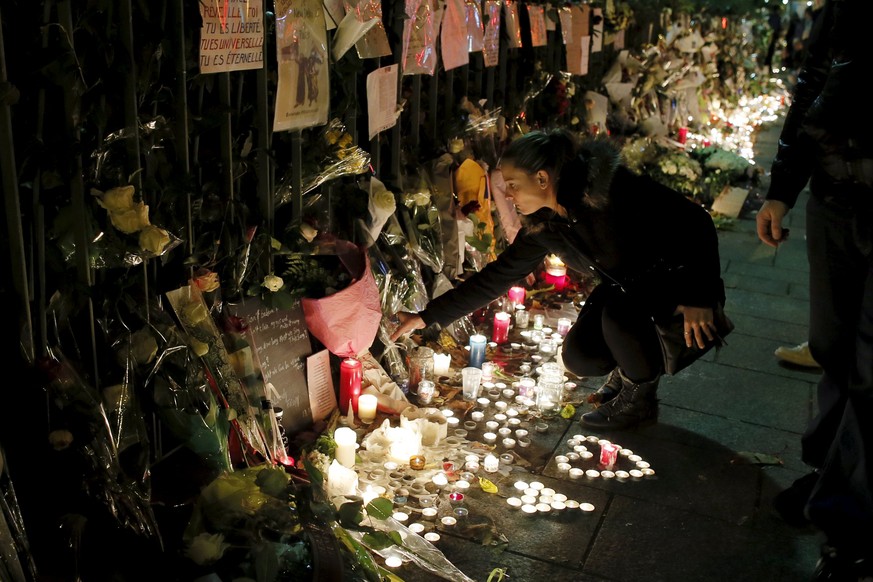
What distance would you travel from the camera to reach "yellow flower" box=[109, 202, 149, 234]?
252 cm

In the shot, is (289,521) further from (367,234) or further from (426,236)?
(426,236)

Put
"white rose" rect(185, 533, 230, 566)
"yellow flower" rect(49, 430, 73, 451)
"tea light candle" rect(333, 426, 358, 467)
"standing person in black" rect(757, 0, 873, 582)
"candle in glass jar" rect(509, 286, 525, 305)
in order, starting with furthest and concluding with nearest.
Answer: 1. "candle in glass jar" rect(509, 286, 525, 305)
2. "tea light candle" rect(333, 426, 358, 467)
3. "standing person in black" rect(757, 0, 873, 582)
4. "yellow flower" rect(49, 430, 73, 451)
5. "white rose" rect(185, 533, 230, 566)

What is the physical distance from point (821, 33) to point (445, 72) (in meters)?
2.37

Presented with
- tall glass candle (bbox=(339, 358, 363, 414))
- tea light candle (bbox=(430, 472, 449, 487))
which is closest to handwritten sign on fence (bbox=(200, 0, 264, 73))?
tall glass candle (bbox=(339, 358, 363, 414))

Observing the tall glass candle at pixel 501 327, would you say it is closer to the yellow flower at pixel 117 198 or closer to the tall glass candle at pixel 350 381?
the tall glass candle at pixel 350 381

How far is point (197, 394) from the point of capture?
9.26 feet

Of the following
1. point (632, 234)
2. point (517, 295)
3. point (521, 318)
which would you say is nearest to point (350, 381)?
point (632, 234)

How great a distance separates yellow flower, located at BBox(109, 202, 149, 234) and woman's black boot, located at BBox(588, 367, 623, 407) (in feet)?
8.06

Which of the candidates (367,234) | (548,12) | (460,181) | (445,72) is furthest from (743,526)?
(548,12)

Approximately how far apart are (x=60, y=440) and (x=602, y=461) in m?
2.20

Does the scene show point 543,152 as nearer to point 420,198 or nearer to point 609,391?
point 420,198

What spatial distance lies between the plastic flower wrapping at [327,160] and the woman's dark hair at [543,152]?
71 centimetres

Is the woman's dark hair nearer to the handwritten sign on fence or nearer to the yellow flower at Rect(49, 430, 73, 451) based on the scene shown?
the handwritten sign on fence

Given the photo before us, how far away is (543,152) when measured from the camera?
345cm
